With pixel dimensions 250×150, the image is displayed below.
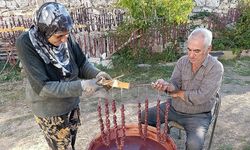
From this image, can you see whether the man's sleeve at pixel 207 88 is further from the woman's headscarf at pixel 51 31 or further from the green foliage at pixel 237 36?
the green foliage at pixel 237 36

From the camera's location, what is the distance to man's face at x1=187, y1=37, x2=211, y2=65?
2.95m

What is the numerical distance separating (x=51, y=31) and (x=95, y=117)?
286cm

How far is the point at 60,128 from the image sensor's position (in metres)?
2.75

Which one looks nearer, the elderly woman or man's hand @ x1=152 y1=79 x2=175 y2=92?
the elderly woman

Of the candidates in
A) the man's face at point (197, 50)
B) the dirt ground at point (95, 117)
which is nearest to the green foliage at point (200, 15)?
the dirt ground at point (95, 117)

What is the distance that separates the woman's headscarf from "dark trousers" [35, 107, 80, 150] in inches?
18.2

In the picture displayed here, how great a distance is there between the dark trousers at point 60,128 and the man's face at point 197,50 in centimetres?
126

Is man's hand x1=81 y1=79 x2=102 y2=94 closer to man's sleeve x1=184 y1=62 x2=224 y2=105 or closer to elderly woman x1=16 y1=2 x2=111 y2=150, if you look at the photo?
elderly woman x1=16 y1=2 x2=111 y2=150

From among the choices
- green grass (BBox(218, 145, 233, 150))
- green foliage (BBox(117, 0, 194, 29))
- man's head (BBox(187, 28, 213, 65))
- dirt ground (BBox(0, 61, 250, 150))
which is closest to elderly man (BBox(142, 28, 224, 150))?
man's head (BBox(187, 28, 213, 65))

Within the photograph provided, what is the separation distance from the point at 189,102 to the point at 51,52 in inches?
59.4

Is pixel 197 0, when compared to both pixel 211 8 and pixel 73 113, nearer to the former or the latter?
pixel 211 8

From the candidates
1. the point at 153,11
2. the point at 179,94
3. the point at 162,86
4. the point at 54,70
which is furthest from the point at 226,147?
the point at 153,11

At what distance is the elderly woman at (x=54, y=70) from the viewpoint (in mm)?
2225

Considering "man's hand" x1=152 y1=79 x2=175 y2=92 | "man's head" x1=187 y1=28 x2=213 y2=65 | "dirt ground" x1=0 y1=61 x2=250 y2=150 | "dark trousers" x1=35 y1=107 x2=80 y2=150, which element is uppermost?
"man's head" x1=187 y1=28 x2=213 y2=65
